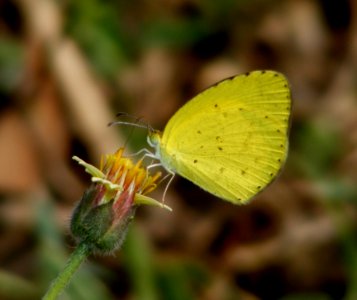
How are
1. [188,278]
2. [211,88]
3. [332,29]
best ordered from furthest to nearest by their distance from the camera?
1. [332,29]
2. [188,278]
3. [211,88]

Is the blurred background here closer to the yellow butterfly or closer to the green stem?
the yellow butterfly

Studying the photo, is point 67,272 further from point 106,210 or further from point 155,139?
point 155,139

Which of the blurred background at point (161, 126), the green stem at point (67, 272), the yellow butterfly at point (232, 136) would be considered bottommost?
the blurred background at point (161, 126)

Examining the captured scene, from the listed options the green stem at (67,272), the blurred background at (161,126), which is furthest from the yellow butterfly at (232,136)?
the blurred background at (161,126)

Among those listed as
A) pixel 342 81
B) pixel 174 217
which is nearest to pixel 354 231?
pixel 174 217

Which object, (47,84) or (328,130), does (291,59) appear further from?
(47,84)

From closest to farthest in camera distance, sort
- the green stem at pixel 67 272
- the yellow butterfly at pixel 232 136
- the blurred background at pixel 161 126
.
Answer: the green stem at pixel 67 272 → the yellow butterfly at pixel 232 136 → the blurred background at pixel 161 126

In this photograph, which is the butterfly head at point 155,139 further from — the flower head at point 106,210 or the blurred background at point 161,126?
the blurred background at point 161,126
